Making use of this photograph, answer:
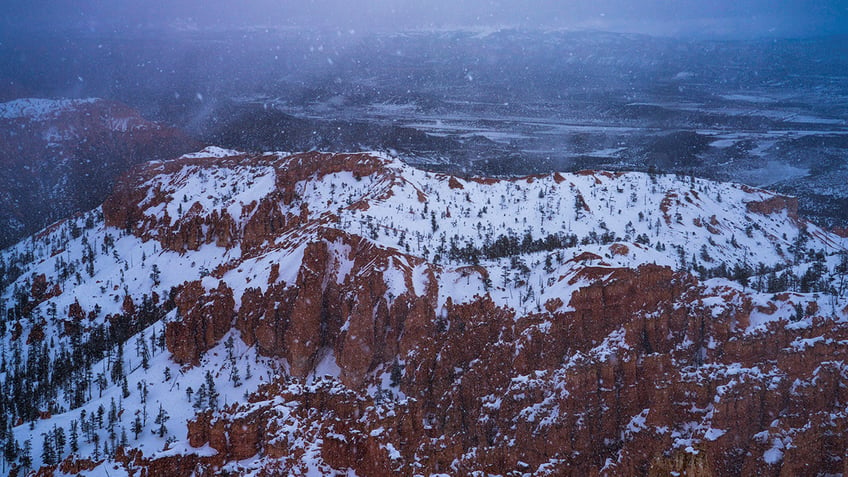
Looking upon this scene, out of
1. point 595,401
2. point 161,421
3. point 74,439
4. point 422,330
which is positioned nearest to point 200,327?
point 161,421

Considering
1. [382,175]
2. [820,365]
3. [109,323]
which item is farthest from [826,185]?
[109,323]

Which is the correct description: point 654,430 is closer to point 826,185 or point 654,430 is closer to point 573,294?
point 573,294

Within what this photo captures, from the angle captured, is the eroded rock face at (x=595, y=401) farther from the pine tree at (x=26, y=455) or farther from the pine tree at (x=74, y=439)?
the pine tree at (x=26, y=455)

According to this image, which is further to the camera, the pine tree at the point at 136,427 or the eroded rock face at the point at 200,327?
the eroded rock face at the point at 200,327

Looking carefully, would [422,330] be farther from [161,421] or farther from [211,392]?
[161,421]

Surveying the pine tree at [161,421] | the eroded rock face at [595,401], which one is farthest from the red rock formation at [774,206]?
the pine tree at [161,421]

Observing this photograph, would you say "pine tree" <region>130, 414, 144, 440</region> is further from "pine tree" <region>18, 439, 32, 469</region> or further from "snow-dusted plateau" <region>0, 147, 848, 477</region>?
"pine tree" <region>18, 439, 32, 469</region>

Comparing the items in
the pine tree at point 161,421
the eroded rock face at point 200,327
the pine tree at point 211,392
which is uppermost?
the eroded rock face at point 200,327

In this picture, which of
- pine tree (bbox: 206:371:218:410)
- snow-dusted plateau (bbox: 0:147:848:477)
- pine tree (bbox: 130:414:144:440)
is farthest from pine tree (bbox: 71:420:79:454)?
pine tree (bbox: 206:371:218:410)
